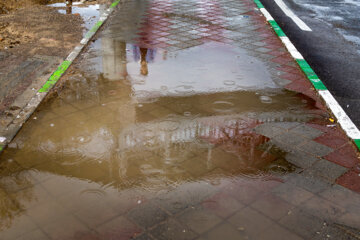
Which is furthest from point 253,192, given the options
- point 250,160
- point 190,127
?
point 190,127

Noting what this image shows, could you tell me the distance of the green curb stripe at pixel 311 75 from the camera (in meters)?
6.50

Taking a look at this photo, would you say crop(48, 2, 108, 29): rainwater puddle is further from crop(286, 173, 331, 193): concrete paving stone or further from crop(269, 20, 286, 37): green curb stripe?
crop(286, 173, 331, 193): concrete paving stone

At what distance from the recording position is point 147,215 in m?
3.71

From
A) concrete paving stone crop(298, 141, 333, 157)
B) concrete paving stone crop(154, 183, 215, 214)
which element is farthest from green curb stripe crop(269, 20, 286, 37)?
concrete paving stone crop(154, 183, 215, 214)

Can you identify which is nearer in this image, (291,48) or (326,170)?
(326,170)

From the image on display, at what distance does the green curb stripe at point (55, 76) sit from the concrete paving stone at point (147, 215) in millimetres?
3204

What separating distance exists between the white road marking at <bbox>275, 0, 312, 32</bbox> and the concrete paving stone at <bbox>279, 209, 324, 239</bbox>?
742cm

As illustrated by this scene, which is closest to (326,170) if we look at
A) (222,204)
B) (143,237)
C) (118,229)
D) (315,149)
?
(315,149)

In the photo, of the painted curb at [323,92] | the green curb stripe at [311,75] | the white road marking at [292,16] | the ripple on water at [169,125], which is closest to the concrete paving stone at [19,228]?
the ripple on water at [169,125]

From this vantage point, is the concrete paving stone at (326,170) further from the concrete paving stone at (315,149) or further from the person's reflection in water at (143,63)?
→ the person's reflection in water at (143,63)

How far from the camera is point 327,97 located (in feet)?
20.0

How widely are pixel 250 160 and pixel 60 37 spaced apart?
5.94 metres

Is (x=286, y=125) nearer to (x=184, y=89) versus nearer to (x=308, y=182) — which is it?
(x=308, y=182)

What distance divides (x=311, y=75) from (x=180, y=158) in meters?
3.56
